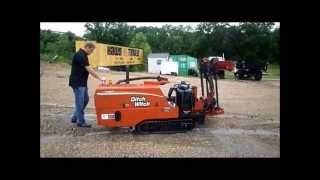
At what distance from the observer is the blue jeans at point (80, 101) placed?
6.18 m

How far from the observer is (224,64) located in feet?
21.1

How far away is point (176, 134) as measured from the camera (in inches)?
246

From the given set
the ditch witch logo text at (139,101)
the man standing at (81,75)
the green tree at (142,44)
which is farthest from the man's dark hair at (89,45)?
the ditch witch logo text at (139,101)

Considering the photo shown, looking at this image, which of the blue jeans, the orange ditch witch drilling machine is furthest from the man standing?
the orange ditch witch drilling machine

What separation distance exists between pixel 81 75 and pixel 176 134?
1.20m

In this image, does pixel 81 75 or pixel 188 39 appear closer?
pixel 81 75

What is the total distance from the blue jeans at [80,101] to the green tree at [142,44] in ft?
2.15

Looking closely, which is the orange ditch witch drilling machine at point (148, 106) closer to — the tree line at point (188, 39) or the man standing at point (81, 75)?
the man standing at point (81, 75)

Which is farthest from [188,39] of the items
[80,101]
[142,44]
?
[80,101]

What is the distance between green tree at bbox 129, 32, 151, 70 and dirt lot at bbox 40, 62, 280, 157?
14 cm

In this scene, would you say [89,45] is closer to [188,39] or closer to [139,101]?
[139,101]

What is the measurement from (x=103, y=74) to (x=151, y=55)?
0.56 m

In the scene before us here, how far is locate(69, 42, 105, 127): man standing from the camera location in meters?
6.14
